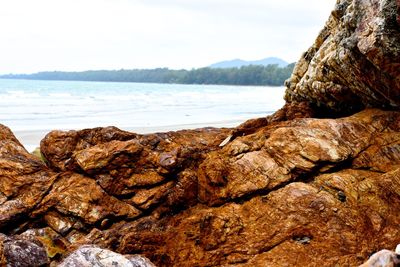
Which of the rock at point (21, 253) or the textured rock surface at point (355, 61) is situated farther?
the textured rock surface at point (355, 61)

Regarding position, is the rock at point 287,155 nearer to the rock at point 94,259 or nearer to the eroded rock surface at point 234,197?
the eroded rock surface at point 234,197

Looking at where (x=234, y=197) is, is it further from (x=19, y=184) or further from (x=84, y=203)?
(x=19, y=184)

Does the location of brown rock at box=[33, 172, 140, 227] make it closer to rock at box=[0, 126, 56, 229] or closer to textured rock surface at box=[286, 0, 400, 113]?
rock at box=[0, 126, 56, 229]

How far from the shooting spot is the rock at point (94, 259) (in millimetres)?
7223

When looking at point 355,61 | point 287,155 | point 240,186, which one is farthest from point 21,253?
point 355,61

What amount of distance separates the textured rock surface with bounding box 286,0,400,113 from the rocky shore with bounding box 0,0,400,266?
4cm

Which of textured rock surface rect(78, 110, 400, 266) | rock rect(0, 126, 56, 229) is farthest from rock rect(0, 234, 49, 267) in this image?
rock rect(0, 126, 56, 229)

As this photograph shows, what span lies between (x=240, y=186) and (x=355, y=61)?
3.76 m

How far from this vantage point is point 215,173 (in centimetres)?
1000

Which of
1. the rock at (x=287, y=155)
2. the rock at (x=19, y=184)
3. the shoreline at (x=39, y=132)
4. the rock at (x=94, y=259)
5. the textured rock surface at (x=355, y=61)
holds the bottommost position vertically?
the shoreline at (x=39, y=132)

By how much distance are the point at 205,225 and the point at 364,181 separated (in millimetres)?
3215

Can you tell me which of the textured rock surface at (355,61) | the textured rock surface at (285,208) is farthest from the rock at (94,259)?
the textured rock surface at (355,61)

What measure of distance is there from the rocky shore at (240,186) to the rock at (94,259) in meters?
0.25

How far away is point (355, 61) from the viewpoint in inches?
414
